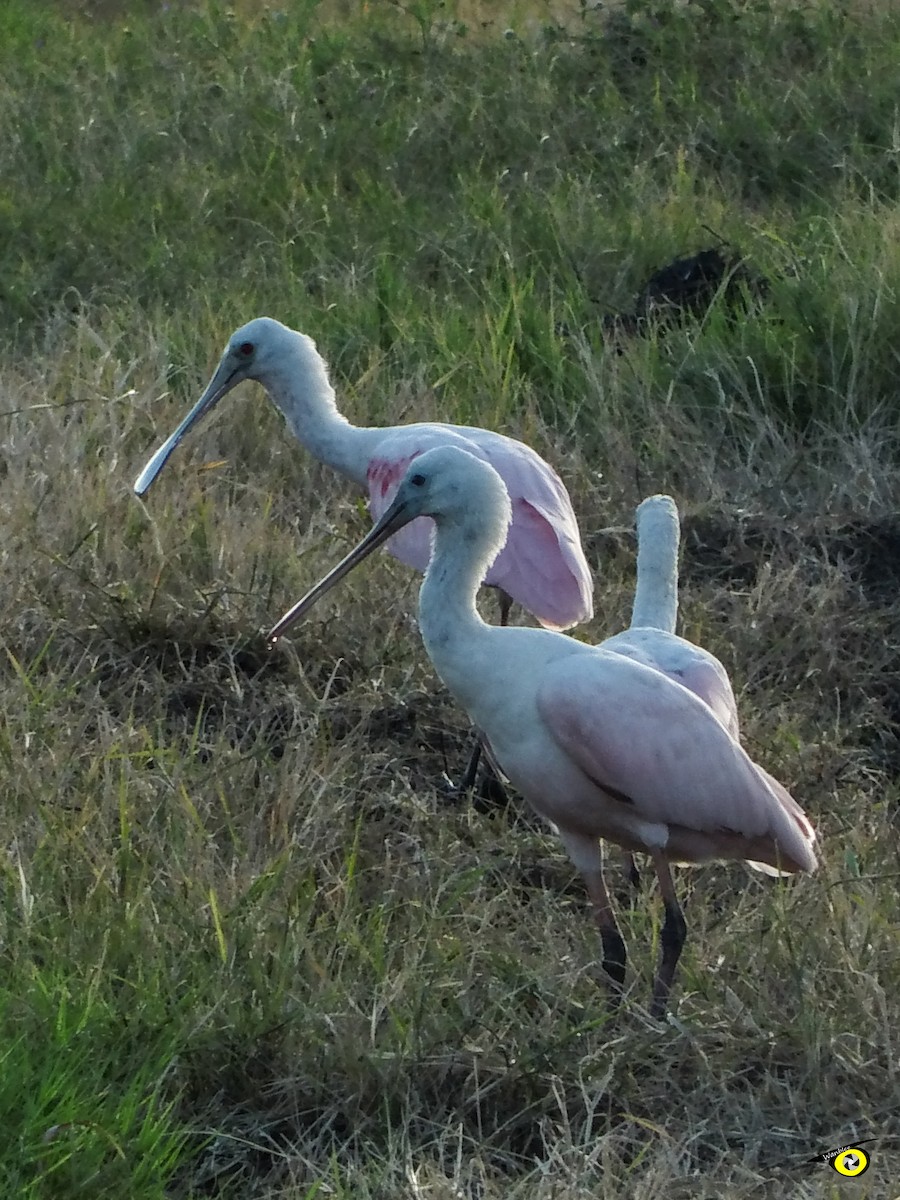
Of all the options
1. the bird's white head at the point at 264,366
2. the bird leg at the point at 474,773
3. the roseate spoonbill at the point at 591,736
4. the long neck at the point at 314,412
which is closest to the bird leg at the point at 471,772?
the bird leg at the point at 474,773

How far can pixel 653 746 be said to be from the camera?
3.54 metres

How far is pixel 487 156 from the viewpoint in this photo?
27.9 ft

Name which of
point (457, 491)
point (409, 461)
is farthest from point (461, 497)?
point (409, 461)

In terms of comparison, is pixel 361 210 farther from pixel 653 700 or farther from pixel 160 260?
pixel 653 700

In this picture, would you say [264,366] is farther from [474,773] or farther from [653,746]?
[653,746]

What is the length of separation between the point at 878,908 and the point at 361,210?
16.1 ft

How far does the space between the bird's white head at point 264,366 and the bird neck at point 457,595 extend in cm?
184

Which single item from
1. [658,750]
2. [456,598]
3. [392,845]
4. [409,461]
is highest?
[456,598]

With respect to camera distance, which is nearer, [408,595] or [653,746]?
[653,746]

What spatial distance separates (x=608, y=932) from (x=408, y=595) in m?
1.63

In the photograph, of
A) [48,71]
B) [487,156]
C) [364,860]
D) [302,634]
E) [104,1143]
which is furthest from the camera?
[48,71]

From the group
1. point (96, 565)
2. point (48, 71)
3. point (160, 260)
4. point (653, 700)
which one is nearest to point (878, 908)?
point (653, 700)

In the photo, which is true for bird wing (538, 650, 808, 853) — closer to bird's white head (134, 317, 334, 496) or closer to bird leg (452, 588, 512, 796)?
bird leg (452, 588, 512, 796)

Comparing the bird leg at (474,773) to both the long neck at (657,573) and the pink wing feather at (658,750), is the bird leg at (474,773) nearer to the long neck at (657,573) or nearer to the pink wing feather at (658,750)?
the long neck at (657,573)
